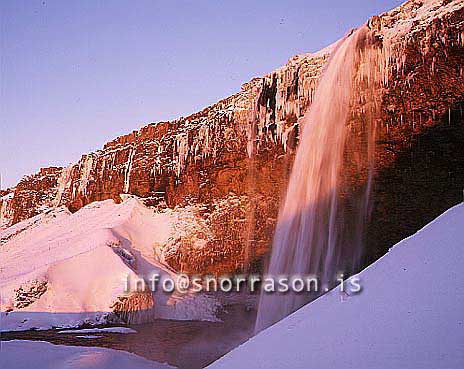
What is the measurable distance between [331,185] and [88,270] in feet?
32.6

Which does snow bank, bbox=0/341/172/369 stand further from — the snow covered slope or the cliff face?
the cliff face

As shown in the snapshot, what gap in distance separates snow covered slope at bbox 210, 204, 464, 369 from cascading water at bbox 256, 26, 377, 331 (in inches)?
364

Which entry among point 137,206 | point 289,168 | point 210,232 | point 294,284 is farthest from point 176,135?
point 294,284

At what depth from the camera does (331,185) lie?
52.4 ft

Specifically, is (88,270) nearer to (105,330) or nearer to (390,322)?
(105,330)

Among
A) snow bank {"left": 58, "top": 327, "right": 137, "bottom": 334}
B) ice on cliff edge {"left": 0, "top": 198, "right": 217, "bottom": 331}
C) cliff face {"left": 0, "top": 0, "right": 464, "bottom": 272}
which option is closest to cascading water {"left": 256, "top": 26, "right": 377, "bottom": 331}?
cliff face {"left": 0, "top": 0, "right": 464, "bottom": 272}

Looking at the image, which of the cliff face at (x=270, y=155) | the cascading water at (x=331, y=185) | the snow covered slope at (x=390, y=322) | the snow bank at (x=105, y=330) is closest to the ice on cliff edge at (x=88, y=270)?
the snow bank at (x=105, y=330)

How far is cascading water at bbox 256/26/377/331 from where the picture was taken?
15000mm

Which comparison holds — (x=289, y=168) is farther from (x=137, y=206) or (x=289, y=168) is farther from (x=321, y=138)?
(x=137, y=206)

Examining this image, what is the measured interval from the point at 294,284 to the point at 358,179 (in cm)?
454

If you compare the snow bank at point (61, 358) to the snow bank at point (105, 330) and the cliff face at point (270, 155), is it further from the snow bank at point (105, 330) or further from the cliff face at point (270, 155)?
the cliff face at point (270, 155)

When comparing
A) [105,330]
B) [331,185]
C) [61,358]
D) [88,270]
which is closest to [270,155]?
[331,185]

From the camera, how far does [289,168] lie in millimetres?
22953

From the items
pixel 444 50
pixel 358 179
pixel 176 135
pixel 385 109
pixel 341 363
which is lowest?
pixel 341 363
